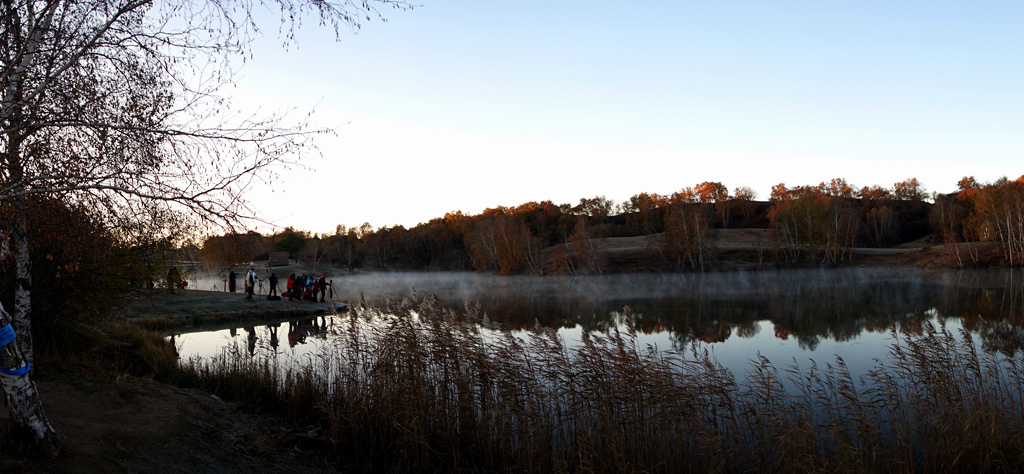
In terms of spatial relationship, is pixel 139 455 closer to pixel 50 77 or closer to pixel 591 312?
pixel 50 77

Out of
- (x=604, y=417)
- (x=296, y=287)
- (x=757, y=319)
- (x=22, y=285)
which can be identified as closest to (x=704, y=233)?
(x=757, y=319)

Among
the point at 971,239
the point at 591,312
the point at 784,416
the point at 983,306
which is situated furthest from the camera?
the point at 971,239

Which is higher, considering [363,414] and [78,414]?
[78,414]

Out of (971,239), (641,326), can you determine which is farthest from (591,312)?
(971,239)


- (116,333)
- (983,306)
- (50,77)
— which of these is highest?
(50,77)

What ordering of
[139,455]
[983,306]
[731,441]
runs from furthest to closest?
[983,306], [731,441], [139,455]

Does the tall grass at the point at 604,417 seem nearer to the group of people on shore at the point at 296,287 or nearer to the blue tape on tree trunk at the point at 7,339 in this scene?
the blue tape on tree trunk at the point at 7,339

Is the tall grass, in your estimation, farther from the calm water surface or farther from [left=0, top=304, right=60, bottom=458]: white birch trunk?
[left=0, top=304, right=60, bottom=458]: white birch trunk

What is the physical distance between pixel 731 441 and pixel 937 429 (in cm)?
311

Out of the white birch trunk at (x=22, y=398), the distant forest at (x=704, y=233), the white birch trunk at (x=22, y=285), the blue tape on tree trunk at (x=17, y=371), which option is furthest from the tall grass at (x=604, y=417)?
the distant forest at (x=704, y=233)

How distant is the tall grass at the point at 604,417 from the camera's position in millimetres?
7797

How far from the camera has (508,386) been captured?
30.3ft

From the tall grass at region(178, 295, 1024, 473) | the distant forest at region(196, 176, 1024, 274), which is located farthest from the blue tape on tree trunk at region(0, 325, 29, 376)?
the distant forest at region(196, 176, 1024, 274)

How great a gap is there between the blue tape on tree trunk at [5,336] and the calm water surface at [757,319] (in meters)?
7.29
